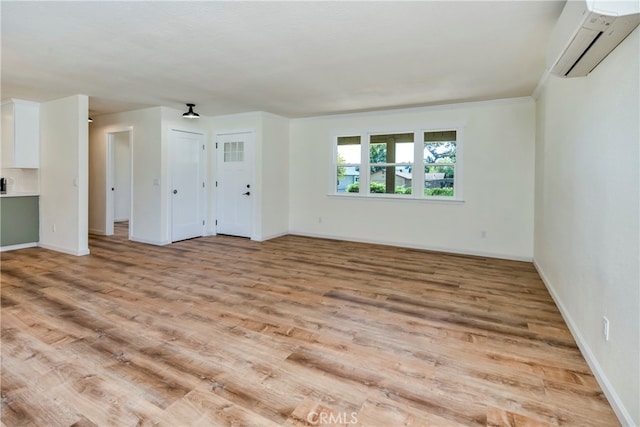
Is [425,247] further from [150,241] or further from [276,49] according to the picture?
[150,241]

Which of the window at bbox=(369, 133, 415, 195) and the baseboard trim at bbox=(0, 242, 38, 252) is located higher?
the window at bbox=(369, 133, 415, 195)

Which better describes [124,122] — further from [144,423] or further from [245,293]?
[144,423]

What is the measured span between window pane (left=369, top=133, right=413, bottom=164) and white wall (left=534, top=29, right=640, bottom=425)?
2.62 metres

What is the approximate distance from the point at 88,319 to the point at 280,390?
1933mm

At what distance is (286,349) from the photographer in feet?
7.92

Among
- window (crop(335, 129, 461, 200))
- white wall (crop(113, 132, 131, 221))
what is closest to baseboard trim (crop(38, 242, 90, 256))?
white wall (crop(113, 132, 131, 221))

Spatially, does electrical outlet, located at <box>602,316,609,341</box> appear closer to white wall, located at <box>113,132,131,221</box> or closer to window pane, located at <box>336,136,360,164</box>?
window pane, located at <box>336,136,360,164</box>

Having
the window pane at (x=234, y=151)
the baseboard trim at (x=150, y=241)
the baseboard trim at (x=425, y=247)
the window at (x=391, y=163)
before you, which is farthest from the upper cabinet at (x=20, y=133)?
the window at (x=391, y=163)

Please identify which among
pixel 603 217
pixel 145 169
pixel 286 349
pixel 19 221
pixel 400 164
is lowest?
pixel 286 349

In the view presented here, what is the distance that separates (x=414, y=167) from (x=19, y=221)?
6.50 m

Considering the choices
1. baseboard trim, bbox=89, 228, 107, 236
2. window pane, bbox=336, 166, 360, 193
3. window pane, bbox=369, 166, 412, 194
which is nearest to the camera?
window pane, bbox=369, 166, 412, 194

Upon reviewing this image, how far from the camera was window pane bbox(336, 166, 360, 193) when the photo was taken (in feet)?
21.2

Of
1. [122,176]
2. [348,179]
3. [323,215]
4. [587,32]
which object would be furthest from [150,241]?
[587,32]

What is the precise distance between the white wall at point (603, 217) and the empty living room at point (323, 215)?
0.02 metres
